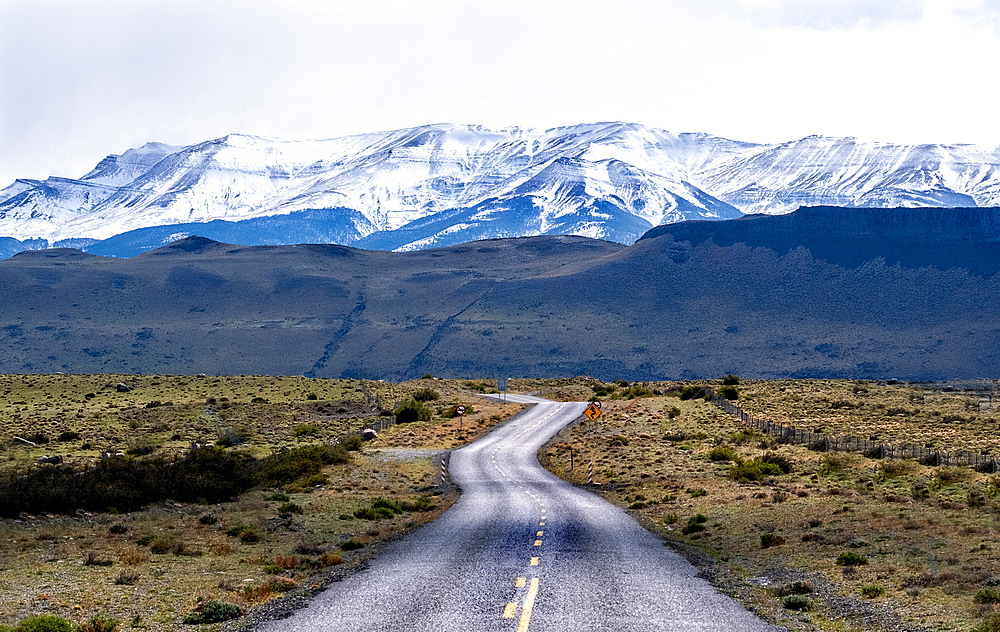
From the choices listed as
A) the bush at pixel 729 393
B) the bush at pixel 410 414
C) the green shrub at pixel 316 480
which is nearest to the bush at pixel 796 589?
the green shrub at pixel 316 480

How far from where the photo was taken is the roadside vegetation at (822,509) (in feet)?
57.0

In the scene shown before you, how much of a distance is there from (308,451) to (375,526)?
15792 mm

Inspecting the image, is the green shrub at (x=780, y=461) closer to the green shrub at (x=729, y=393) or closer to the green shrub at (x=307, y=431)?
the green shrub at (x=307, y=431)

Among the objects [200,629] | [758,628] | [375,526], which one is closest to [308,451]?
[375,526]

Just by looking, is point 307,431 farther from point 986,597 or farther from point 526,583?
point 986,597

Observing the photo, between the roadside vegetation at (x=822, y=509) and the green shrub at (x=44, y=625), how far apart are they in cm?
1151

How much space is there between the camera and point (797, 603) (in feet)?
56.7

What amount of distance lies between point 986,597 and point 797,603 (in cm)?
316

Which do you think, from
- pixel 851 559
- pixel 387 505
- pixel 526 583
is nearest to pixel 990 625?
pixel 851 559

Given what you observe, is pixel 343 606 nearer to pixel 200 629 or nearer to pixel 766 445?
pixel 200 629

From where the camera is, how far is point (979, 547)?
810 inches

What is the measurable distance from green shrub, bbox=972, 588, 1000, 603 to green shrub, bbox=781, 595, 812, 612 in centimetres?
278

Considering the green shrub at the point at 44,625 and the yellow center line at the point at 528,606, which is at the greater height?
the green shrub at the point at 44,625

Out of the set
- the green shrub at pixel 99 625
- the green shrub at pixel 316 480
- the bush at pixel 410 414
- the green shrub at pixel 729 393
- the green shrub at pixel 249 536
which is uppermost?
the green shrub at pixel 99 625
